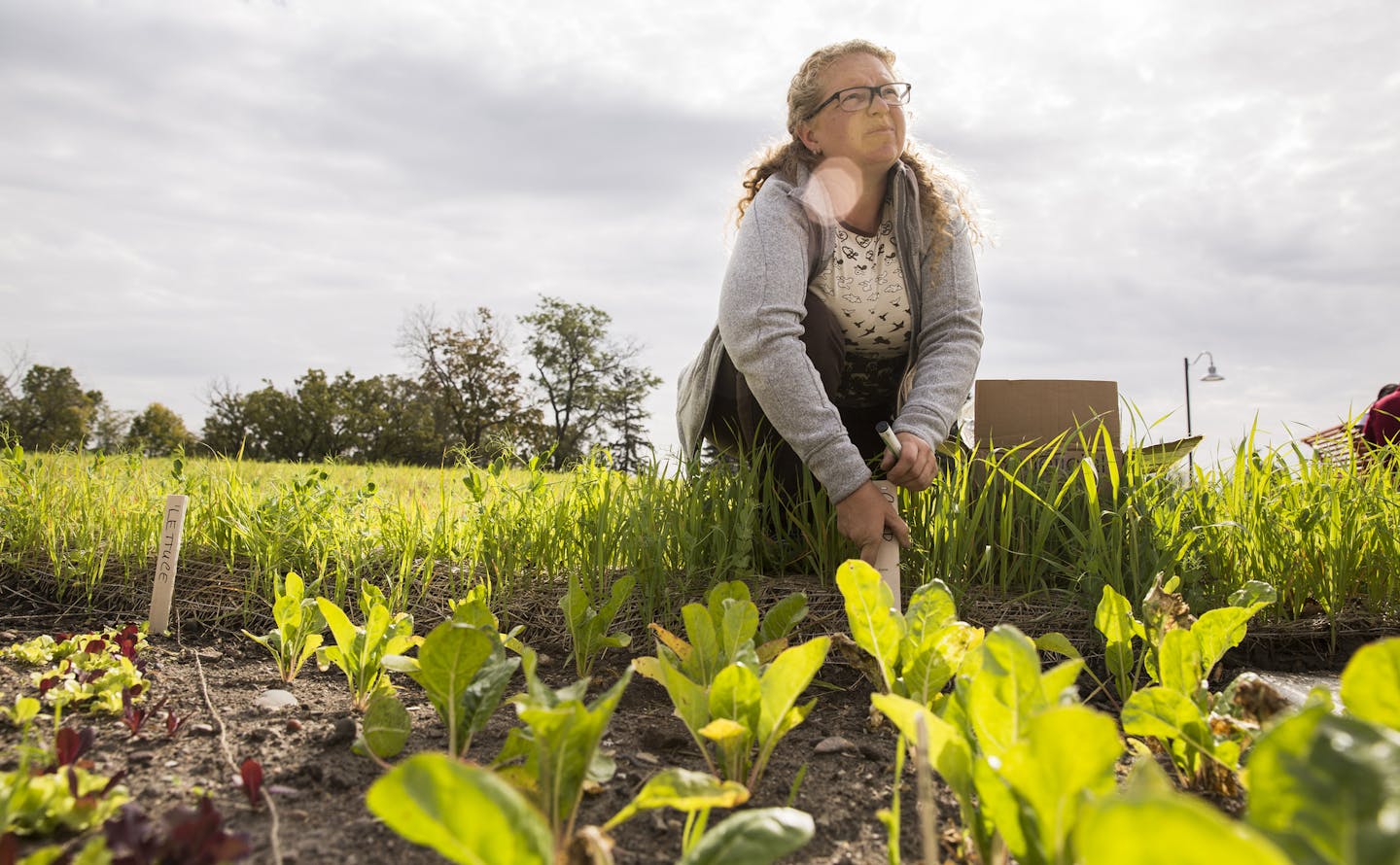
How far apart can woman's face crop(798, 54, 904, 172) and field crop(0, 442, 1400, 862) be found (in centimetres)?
94

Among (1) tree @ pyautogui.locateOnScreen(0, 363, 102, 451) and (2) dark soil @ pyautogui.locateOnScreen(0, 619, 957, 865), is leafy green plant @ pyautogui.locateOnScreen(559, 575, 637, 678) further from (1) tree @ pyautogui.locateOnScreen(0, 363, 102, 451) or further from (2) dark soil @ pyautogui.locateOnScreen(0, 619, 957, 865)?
(1) tree @ pyautogui.locateOnScreen(0, 363, 102, 451)

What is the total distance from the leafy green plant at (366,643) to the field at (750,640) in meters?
0.02

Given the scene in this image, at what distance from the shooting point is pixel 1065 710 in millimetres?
644

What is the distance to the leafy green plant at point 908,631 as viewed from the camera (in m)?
1.27

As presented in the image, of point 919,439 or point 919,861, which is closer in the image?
point 919,861

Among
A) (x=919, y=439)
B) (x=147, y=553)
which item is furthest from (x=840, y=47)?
(x=147, y=553)

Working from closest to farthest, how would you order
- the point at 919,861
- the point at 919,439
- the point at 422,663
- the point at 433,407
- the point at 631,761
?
the point at 919,861
the point at 422,663
the point at 631,761
the point at 919,439
the point at 433,407

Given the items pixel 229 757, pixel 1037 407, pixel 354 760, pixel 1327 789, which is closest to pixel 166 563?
pixel 229 757

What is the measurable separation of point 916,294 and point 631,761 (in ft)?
5.84

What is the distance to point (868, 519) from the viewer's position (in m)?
2.06

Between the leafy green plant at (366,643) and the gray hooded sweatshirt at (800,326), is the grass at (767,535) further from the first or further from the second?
the leafy green plant at (366,643)

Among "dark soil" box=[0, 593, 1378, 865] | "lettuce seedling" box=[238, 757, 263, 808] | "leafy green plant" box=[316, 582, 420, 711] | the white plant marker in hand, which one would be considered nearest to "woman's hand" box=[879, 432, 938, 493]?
the white plant marker in hand

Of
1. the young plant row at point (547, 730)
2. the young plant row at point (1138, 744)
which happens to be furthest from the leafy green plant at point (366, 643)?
the young plant row at point (1138, 744)

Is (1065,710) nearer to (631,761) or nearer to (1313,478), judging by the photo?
(631,761)
